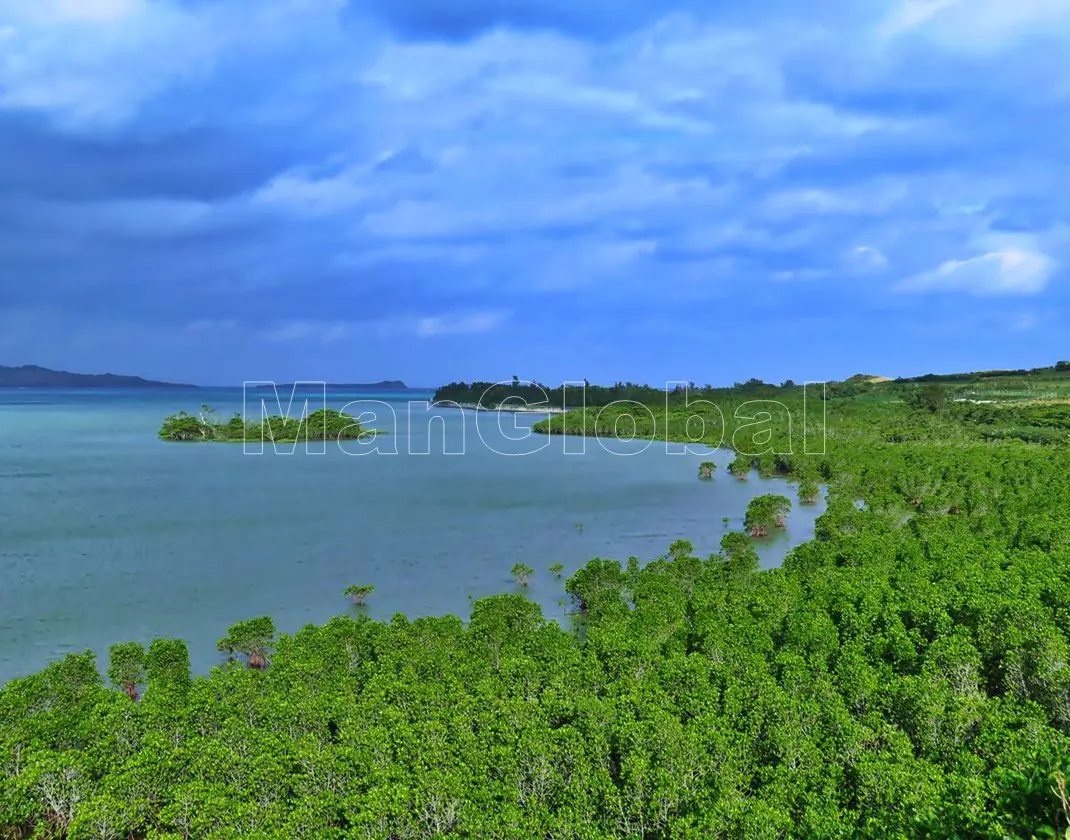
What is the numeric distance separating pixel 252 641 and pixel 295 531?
1739 cm

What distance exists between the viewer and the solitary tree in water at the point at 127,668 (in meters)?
17.4

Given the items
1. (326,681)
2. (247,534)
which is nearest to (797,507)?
(247,534)

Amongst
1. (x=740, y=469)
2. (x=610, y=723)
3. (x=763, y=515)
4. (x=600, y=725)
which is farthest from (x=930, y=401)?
(x=600, y=725)

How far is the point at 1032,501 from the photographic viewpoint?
32.8 meters

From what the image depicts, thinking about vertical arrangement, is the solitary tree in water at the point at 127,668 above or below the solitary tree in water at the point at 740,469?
below

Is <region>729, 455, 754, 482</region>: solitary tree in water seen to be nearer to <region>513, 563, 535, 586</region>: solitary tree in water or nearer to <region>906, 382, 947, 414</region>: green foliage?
<region>513, 563, 535, 586</region>: solitary tree in water

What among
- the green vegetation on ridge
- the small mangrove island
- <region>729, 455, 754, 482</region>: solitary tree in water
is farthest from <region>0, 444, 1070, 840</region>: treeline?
the small mangrove island

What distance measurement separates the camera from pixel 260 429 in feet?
275

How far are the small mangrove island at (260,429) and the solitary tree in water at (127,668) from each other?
2643 inches

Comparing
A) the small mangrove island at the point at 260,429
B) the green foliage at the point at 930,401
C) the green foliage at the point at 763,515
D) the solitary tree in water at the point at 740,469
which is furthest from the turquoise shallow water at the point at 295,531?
the green foliage at the point at 930,401

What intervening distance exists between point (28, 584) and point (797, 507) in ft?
136

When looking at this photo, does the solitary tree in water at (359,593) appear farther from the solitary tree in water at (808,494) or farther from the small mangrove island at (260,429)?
the small mangrove island at (260,429)

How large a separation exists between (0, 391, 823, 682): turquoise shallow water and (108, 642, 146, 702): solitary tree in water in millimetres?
3302

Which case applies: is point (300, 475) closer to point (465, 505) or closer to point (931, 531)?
point (465, 505)
